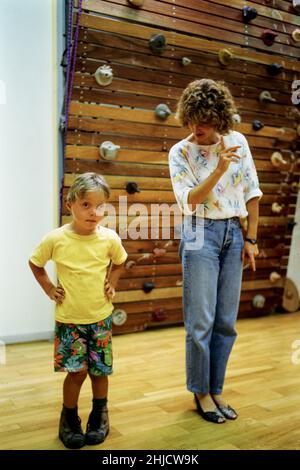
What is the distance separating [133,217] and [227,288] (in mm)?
1313

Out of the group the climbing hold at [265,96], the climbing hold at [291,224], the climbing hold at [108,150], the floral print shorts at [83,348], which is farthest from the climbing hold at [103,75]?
the climbing hold at [291,224]

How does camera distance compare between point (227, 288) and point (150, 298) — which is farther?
point (150, 298)

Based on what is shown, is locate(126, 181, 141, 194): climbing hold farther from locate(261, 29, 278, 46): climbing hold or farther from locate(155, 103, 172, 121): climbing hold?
Answer: locate(261, 29, 278, 46): climbing hold

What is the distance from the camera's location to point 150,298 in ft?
11.3

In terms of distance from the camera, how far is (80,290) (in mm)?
1785

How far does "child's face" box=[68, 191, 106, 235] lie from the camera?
5.75ft

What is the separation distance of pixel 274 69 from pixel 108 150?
1397mm

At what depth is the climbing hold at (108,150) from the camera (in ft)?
10.1

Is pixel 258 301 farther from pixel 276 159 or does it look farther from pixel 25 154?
pixel 25 154

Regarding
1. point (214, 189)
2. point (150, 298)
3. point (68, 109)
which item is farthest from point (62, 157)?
point (214, 189)

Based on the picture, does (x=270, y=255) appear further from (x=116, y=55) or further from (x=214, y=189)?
(x=214, y=189)

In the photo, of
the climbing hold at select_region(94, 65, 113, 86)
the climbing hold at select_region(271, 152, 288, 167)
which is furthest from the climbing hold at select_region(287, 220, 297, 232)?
the climbing hold at select_region(94, 65, 113, 86)

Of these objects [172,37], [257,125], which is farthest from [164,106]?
[257,125]

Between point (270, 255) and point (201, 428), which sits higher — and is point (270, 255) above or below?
above
